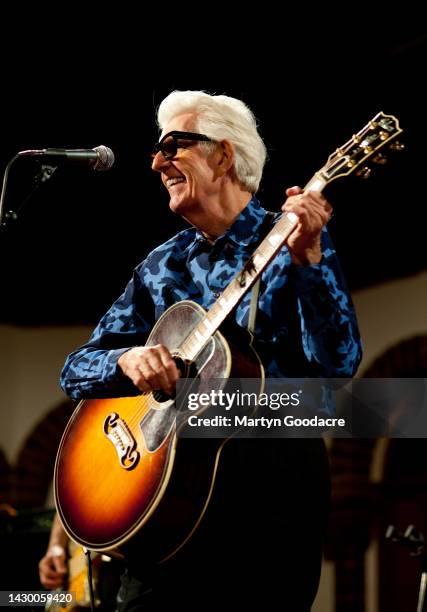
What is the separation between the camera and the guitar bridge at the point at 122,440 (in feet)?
6.85

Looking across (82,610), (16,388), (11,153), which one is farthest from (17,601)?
(16,388)

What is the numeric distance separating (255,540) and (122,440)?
0.44 m

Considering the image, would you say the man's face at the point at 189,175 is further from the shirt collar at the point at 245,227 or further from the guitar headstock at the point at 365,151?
the guitar headstock at the point at 365,151

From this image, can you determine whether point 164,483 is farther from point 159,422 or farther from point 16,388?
point 16,388

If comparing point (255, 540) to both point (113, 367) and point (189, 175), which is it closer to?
point (113, 367)

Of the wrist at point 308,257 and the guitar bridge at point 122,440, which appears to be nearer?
the wrist at point 308,257

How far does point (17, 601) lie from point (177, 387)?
148 centimetres

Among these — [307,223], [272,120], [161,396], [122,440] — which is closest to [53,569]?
[122,440]

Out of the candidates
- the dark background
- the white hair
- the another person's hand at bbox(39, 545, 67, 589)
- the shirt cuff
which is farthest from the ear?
the another person's hand at bbox(39, 545, 67, 589)

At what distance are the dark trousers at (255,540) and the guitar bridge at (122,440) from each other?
234 mm

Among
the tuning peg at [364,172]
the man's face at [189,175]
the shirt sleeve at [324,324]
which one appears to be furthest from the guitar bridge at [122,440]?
the tuning peg at [364,172]

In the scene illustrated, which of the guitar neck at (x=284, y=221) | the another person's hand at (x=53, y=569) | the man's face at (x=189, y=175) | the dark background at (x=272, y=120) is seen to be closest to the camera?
the guitar neck at (x=284, y=221)

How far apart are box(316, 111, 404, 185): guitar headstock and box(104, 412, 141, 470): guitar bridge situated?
0.79m

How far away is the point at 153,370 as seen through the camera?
203cm
